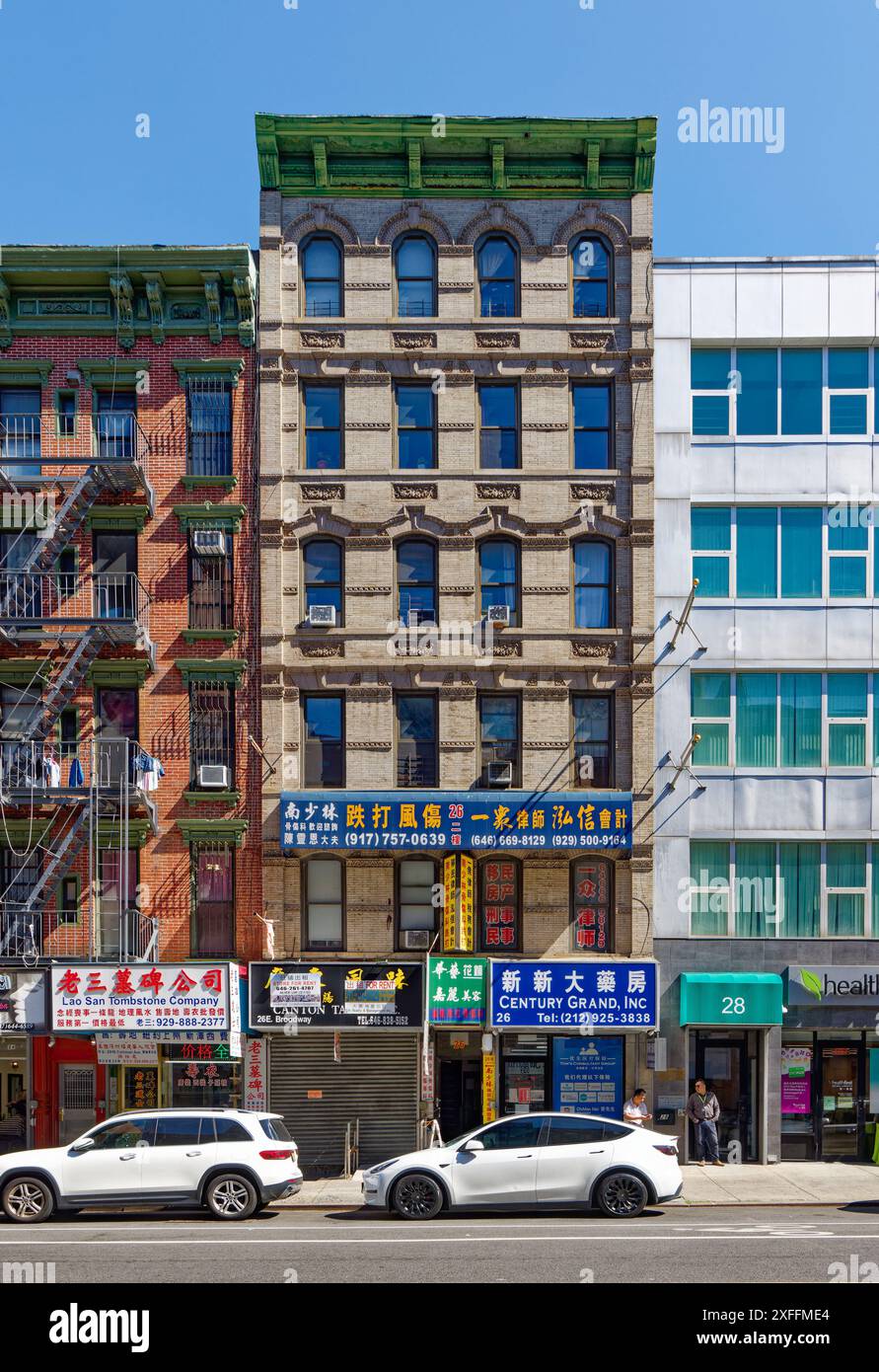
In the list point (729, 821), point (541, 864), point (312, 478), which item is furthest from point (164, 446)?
point (729, 821)

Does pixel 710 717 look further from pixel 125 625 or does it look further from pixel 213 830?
pixel 125 625

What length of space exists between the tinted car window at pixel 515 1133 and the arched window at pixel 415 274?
49.9 ft

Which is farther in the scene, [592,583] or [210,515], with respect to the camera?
[592,583]

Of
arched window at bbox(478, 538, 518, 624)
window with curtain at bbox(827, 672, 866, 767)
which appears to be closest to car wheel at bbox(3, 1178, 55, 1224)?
arched window at bbox(478, 538, 518, 624)

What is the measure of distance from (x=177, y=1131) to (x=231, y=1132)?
74cm

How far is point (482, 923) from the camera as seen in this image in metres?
22.6

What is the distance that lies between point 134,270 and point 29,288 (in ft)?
7.23

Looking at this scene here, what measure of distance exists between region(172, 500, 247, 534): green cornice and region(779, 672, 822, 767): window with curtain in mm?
10966

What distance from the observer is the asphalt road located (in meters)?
12.1

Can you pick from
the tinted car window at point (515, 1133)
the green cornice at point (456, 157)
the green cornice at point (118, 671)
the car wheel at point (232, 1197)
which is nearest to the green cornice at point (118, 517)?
the green cornice at point (118, 671)

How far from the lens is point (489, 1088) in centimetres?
2192

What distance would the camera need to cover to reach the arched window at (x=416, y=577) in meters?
23.1

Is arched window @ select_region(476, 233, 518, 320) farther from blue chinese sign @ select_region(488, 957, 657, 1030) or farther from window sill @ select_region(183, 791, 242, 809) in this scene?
blue chinese sign @ select_region(488, 957, 657, 1030)

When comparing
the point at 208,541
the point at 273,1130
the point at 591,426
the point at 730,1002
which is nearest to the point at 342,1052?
the point at 273,1130
